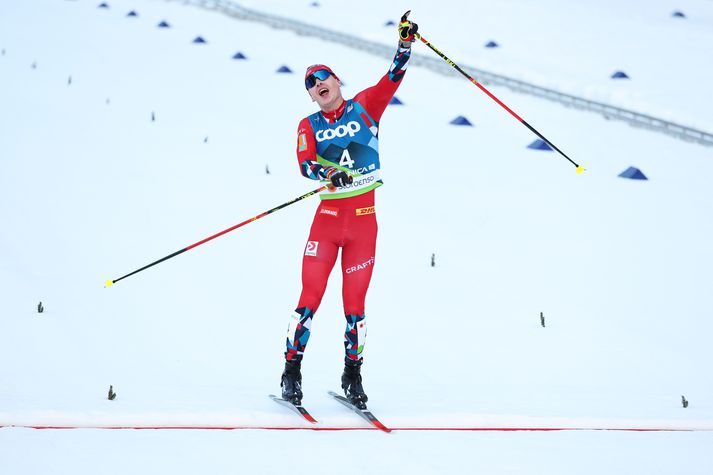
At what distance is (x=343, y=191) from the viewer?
6.46m

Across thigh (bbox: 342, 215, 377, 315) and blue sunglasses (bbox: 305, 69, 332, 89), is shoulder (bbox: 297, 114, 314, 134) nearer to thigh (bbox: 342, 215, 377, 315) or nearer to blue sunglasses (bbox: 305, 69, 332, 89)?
blue sunglasses (bbox: 305, 69, 332, 89)

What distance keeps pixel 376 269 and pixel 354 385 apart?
3.23 meters

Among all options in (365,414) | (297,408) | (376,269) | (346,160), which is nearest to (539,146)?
(376,269)

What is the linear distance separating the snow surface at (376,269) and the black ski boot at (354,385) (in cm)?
13

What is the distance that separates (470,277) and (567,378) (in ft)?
7.36

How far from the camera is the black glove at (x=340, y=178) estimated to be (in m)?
6.18

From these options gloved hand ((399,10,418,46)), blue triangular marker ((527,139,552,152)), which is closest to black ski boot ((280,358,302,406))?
gloved hand ((399,10,418,46))

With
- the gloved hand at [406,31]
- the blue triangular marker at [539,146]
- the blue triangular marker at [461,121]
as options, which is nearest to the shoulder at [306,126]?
the gloved hand at [406,31]

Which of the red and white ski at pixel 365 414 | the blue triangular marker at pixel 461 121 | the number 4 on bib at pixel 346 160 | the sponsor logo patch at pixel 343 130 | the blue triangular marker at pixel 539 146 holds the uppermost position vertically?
the blue triangular marker at pixel 461 121

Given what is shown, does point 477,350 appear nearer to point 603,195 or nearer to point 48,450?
point 48,450

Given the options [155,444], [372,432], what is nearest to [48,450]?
[155,444]

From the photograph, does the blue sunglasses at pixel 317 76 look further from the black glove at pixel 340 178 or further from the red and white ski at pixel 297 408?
the red and white ski at pixel 297 408

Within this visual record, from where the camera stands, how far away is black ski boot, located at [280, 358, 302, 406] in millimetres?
6551

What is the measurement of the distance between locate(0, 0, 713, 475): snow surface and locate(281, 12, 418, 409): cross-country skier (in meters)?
0.68
